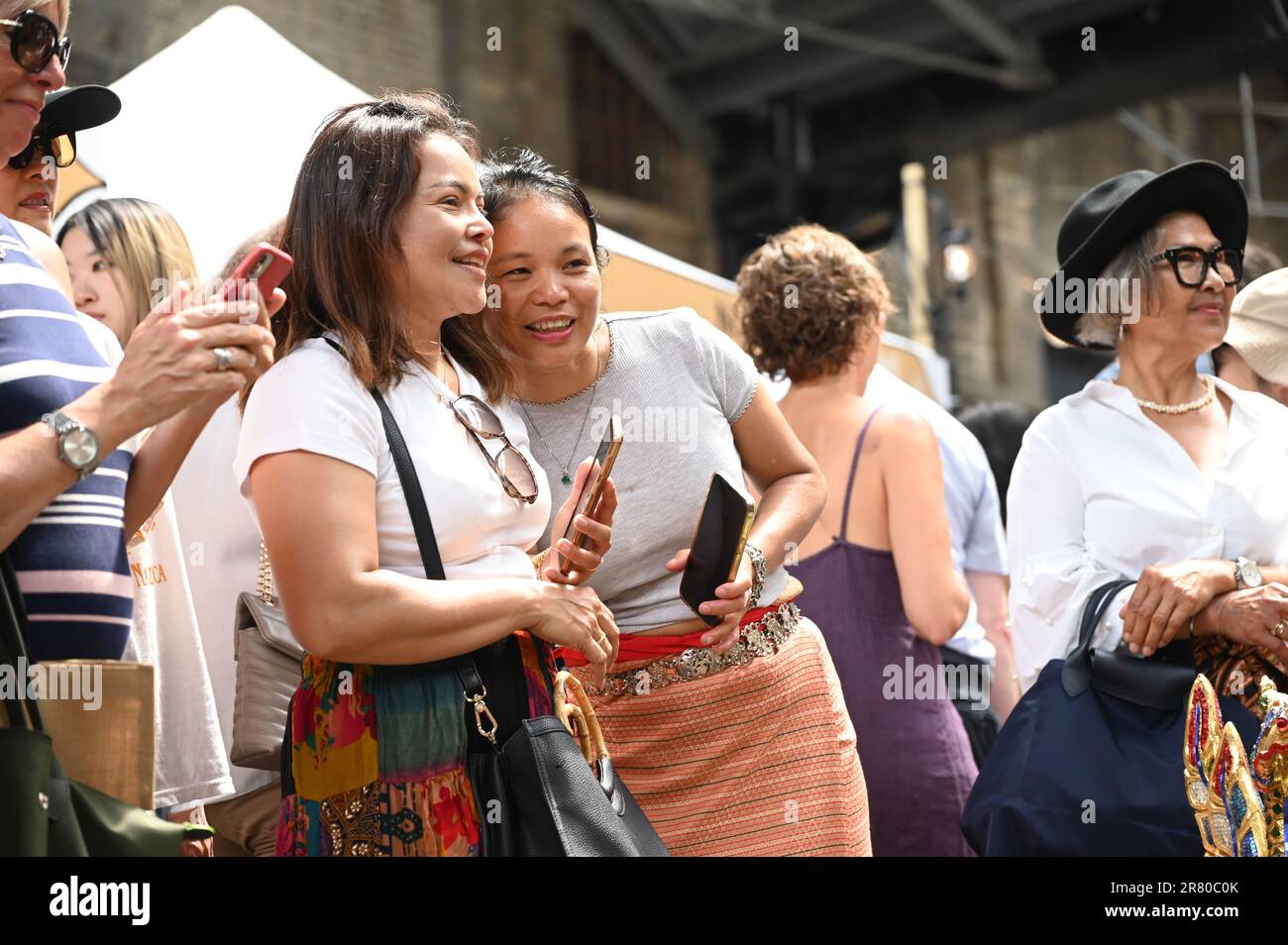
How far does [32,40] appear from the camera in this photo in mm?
1909

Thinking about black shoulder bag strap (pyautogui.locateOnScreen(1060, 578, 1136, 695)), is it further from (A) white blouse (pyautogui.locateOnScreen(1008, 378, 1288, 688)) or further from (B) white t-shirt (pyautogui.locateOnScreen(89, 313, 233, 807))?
(B) white t-shirt (pyautogui.locateOnScreen(89, 313, 233, 807))

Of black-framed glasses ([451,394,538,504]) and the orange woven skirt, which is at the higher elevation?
black-framed glasses ([451,394,538,504])

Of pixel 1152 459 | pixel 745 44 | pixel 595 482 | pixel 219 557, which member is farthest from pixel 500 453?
pixel 745 44

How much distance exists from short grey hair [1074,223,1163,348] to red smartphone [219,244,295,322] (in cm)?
182

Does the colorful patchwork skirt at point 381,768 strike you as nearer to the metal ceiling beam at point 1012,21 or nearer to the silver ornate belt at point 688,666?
the silver ornate belt at point 688,666

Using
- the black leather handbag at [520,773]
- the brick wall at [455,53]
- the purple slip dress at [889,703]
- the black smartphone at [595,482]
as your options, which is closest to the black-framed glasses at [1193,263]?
the purple slip dress at [889,703]

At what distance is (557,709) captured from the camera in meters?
2.12

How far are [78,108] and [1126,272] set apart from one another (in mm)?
2010

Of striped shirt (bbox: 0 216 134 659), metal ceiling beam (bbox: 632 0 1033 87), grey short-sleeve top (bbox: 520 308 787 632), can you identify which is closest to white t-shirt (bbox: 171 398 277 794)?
grey short-sleeve top (bbox: 520 308 787 632)

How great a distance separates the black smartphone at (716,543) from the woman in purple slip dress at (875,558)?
955mm

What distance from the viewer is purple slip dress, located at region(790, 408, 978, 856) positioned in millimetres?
3285

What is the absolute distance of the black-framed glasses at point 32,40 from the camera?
1897mm

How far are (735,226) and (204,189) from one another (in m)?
9.68

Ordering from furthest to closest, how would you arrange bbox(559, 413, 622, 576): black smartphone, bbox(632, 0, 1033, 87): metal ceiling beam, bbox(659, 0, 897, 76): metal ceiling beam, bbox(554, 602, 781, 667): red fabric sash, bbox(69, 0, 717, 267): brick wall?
bbox(659, 0, 897, 76): metal ceiling beam → bbox(632, 0, 1033, 87): metal ceiling beam → bbox(69, 0, 717, 267): brick wall → bbox(554, 602, 781, 667): red fabric sash → bbox(559, 413, 622, 576): black smartphone
